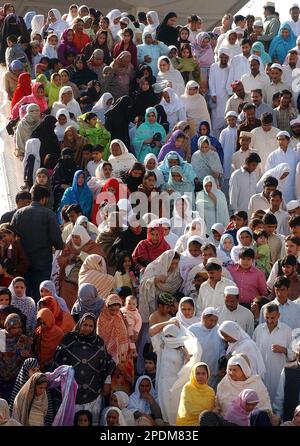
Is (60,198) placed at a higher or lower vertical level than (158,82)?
lower

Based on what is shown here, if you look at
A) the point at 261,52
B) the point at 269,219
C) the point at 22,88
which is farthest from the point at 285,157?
the point at 261,52

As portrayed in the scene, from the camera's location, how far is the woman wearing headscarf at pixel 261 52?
2288 cm

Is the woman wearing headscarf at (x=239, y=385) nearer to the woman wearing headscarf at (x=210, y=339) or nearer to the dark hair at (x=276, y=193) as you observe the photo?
the woman wearing headscarf at (x=210, y=339)

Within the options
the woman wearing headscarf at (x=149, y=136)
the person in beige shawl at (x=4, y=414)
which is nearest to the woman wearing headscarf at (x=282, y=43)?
the woman wearing headscarf at (x=149, y=136)

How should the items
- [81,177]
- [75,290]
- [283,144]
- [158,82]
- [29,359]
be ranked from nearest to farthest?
1. [29,359]
2. [75,290]
3. [81,177]
4. [283,144]
5. [158,82]

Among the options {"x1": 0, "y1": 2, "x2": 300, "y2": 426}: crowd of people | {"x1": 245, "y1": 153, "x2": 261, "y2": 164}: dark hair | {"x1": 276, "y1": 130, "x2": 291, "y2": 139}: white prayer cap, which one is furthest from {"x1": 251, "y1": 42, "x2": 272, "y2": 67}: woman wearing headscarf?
{"x1": 245, "y1": 153, "x2": 261, "y2": 164}: dark hair

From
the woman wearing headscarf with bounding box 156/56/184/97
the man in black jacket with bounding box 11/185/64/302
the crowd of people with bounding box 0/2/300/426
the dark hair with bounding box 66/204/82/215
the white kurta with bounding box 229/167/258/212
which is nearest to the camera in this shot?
the crowd of people with bounding box 0/2/300/426

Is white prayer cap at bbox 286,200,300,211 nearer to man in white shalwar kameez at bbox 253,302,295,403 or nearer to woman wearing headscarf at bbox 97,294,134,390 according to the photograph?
man in white shalwar kameez at bbox 253,302,295,403

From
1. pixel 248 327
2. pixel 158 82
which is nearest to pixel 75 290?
pixel 248 327

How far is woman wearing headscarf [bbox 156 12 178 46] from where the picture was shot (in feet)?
78.1

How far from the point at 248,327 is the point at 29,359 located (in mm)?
2436

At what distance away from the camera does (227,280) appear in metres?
15.2

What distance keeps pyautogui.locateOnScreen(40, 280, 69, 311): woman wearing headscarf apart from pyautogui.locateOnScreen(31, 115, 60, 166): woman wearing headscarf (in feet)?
13.5

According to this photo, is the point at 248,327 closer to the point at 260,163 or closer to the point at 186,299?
the point at 186,299
